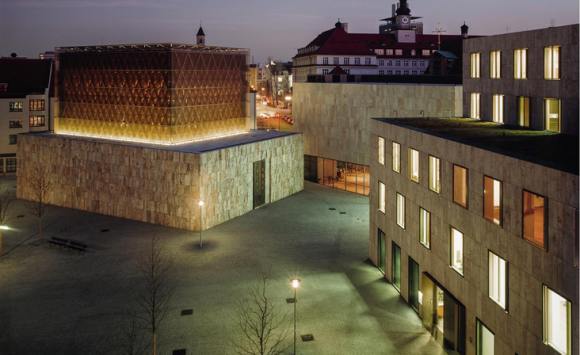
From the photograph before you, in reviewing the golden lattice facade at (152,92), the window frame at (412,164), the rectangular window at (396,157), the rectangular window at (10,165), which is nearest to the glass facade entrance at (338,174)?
the golden lattice facade at (152,92)

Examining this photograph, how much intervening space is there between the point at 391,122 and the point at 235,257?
1199 cm

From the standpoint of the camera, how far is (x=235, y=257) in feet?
105

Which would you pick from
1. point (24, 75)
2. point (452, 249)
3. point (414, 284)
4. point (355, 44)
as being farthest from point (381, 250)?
point (355, 44)

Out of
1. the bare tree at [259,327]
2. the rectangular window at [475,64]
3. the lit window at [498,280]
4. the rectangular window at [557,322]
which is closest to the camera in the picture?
the rectangular window at [557,322]

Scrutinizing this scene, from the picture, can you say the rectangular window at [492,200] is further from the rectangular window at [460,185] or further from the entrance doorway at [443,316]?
the entrance doorway at [443,316]

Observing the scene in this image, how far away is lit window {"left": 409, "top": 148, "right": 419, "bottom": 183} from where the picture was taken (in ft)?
80.2

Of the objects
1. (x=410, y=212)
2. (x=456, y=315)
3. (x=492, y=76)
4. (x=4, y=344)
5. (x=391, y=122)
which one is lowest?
(x=4, y=344)

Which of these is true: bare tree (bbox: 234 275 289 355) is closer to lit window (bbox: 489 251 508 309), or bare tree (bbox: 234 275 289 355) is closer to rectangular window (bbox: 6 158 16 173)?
lit window (bbox: 489 251 508 309)

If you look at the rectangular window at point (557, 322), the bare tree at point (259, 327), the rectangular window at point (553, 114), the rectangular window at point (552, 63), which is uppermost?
the rectangular window at point (552, 63)

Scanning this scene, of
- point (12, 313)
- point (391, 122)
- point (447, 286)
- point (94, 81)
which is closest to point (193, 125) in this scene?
point (94, 81)

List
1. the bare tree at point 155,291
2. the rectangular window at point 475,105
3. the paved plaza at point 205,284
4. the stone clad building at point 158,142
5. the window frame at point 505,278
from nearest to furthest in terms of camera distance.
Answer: the window frame at point 505,278 → the paved plaza at point 205,284 → the bare tree at point 155,291 → the rectangular window at point 475,105 → the stone clad building at point 158,142

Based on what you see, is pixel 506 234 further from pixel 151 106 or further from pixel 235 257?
pixel 151 106

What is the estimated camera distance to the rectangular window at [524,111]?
87.0 ft

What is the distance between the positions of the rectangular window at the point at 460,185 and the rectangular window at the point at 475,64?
12.9 meters
